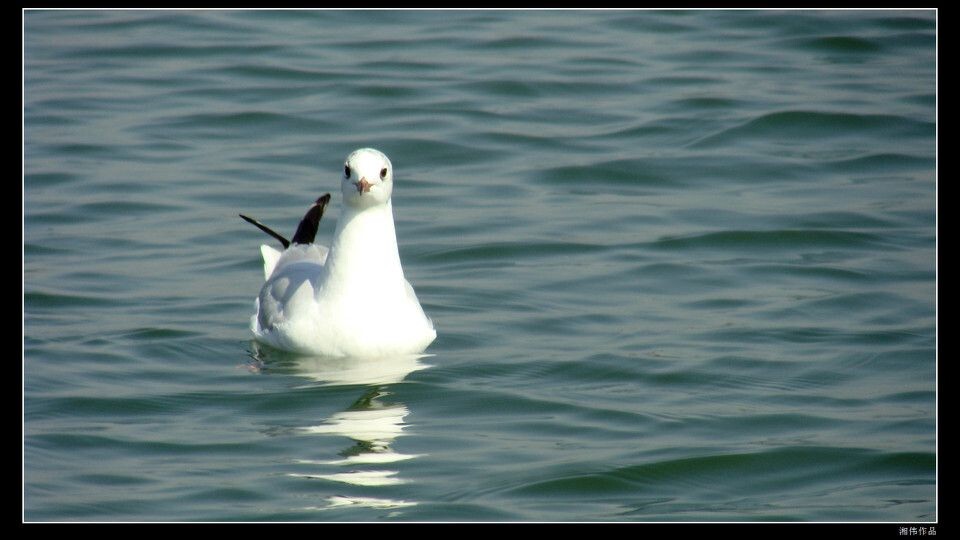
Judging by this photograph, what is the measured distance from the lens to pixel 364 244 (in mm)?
8141

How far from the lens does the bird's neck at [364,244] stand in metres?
8.13

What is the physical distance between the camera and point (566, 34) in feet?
55.9

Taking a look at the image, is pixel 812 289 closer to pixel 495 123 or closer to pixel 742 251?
pixel 742 251

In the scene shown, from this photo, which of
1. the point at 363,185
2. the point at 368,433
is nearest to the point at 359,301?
→ the point at 363,185

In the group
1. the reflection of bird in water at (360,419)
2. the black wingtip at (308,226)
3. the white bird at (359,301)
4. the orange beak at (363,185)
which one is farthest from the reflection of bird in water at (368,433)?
the black wingtip at (308,226)

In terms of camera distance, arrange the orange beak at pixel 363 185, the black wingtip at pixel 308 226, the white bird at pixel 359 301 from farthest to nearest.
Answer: the black wingtip at pixel 308 226
the white bird at pixel 359 301
the orange beak at pixel 363 185

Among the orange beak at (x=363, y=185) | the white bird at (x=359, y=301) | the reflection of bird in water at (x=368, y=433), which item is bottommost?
the reflection of bird in water at (x=368, y=433)

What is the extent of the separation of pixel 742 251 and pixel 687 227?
618mm

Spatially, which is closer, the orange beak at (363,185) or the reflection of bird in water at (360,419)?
the reflection of bird in water at (360,419)

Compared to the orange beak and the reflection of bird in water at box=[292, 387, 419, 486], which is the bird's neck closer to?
the orange beak

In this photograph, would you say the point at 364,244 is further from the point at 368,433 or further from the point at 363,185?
the point at 368,433

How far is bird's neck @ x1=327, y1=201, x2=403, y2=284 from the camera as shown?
8133 mm

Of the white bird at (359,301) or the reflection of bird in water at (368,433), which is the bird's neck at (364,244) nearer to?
the white bird at (359,301)

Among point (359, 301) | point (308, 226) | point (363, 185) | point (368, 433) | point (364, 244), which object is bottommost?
point (368, 433)
